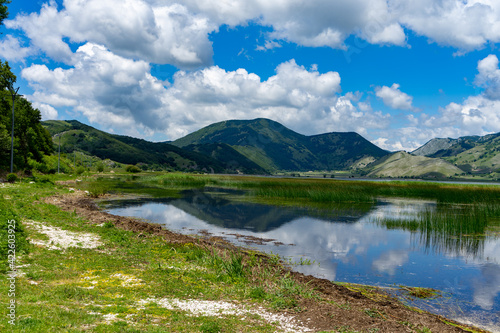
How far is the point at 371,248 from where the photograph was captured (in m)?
22.6

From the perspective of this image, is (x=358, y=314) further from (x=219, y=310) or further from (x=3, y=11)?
(x=3, y=11)

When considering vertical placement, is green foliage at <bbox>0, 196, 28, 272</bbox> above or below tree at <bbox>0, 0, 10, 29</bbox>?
below

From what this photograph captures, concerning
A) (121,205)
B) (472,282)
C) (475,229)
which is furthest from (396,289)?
(121,205)

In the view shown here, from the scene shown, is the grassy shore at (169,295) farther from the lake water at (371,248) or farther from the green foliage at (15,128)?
the green foliage at (15,128)

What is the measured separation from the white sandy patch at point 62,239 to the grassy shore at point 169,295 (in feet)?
0.22

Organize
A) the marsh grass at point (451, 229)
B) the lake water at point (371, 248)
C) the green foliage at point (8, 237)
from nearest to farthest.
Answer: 1. the green foliage at point (8, 237)
2. the lake water at point (371, 248)
3. the marsh grass at point (451, 229)

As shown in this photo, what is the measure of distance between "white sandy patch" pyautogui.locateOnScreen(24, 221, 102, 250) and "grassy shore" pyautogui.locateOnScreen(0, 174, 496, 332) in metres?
0.07

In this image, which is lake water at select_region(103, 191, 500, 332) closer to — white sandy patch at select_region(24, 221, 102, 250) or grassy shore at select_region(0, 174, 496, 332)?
grassy shore at select_region(0, 174, 496, 332)

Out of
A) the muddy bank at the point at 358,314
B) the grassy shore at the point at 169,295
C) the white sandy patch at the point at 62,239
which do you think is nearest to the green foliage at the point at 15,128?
the white sandy patch at the point at 62,239

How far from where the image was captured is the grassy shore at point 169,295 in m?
8.33

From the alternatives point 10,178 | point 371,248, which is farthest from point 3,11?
point 371,248

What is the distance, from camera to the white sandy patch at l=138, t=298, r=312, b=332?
362 inches

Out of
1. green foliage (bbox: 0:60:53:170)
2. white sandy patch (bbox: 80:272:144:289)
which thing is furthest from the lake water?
green foliage (bbox: 0:60:53:170)

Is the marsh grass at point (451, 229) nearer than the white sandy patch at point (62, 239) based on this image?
No
